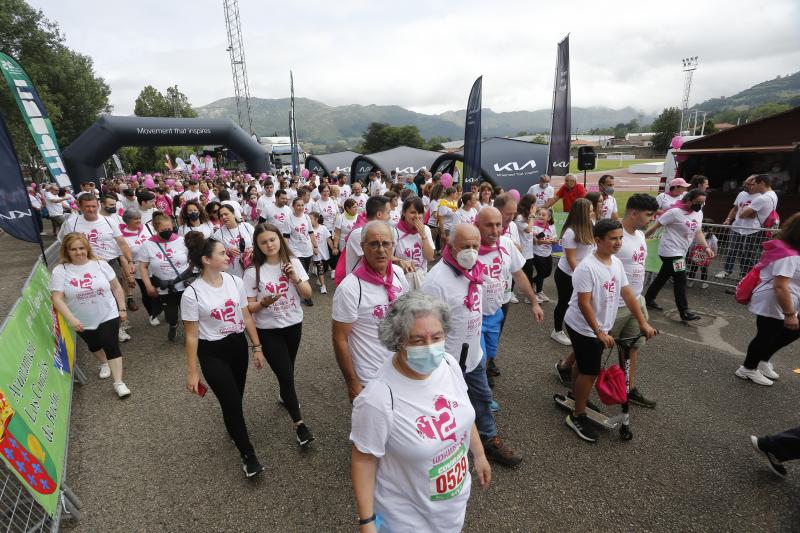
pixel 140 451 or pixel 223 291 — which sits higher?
pixel 223 291

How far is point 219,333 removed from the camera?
308 centimetres

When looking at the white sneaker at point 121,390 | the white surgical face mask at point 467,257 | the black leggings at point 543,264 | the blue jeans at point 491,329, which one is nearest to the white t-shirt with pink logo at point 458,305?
the white surgical face mask at point 467,257

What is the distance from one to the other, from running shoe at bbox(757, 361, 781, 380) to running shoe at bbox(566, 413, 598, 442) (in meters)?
2.42

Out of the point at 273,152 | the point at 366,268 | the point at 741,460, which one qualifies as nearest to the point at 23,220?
the point at 366,268

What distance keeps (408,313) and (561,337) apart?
4.34m

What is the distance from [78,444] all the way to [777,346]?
7028 millimetres

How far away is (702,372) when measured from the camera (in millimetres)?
4566

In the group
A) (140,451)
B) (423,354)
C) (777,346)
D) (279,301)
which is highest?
(423,354)

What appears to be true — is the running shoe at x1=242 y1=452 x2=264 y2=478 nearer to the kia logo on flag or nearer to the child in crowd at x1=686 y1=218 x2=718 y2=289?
the child in crowd at x1=686 y1=218 x2=718 y2=289

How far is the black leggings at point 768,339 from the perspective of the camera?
4004mm

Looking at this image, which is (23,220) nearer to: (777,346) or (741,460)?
(741,460)

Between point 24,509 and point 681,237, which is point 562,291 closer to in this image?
point 681,237

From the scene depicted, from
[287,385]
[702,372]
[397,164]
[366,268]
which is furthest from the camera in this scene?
[397,164]

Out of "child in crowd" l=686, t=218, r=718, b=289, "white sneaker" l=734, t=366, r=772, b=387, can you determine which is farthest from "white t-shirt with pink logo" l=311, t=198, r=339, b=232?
"white sneaker" l=734, t=366, r=772, b=387
